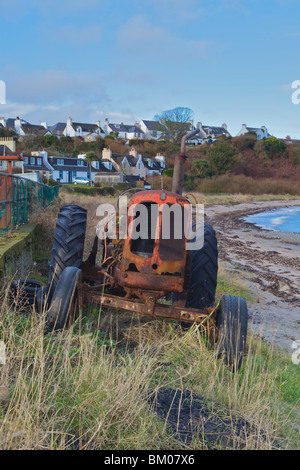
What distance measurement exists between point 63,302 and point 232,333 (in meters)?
1.74

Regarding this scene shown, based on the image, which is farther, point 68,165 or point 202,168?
point 68,165

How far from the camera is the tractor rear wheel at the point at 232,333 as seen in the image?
14.4 ft

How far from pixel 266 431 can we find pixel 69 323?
220 cm

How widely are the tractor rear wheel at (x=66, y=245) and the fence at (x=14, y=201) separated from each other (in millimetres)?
1811

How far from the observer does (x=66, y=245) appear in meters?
5.31

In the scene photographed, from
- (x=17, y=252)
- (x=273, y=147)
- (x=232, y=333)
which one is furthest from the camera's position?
(x=273, y=147)

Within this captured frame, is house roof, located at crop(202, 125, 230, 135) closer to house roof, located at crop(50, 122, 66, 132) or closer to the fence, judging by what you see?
house roof, located at crop(50, 122, 66, 132)

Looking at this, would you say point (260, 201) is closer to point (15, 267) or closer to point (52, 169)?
point (52, 169)

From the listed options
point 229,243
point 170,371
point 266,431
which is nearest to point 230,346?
point 170,371

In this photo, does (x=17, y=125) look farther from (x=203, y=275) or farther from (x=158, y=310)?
(x=158, y=310)

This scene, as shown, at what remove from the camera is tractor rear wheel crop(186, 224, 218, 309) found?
5.25 meters

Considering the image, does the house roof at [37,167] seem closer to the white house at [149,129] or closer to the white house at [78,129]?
the white house at [78,129]

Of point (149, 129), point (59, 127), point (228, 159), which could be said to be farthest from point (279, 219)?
point (149, 129)
